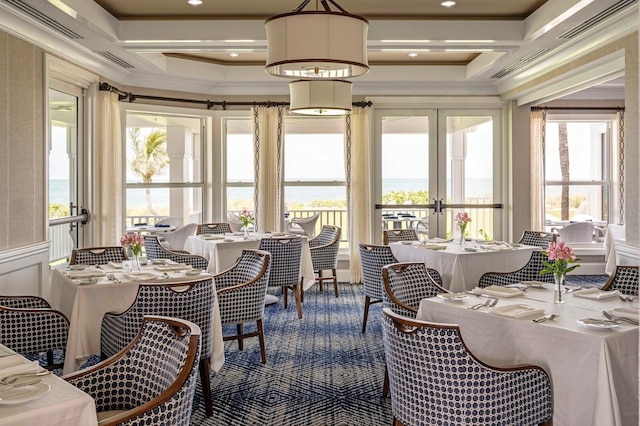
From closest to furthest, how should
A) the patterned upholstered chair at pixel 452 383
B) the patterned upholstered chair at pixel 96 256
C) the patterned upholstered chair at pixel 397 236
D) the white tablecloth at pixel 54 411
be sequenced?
the white tablecloth at pixel 54 411
the patterned upholstered chair at pixel 452 383
the patterned upholstered chair at pixel 96 256
the patterned upholstered chair at pixel 397 236

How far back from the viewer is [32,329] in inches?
135

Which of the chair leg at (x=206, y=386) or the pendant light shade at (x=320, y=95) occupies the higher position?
the pendant light shade at (x=320, y=95)

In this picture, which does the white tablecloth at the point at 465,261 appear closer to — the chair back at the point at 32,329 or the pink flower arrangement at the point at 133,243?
the pink flower arrangement at the point at 133,243

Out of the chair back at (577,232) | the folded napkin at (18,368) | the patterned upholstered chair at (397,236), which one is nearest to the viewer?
the folded napkin at (18,368)

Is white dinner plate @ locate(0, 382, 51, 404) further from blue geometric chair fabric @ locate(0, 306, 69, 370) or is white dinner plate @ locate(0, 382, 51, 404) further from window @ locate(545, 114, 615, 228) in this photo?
window @ locate(545, 114, 615, 228)

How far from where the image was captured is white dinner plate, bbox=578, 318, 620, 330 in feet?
8.28

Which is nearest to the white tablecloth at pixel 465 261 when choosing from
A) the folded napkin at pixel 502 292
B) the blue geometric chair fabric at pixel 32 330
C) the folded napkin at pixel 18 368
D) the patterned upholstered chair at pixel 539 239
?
the patterned upholstered chair at pixel 539 239

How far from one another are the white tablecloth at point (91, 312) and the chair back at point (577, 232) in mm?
6522

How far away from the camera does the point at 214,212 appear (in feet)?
27.1

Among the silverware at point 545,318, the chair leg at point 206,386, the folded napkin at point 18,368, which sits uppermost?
the silverware at point 545,318

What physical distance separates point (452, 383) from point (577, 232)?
716 centimetres

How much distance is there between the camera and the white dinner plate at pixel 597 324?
2.52m

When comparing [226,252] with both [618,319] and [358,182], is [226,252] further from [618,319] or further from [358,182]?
[618,319]

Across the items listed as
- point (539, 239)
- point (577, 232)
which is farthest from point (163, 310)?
point (577, 232)
